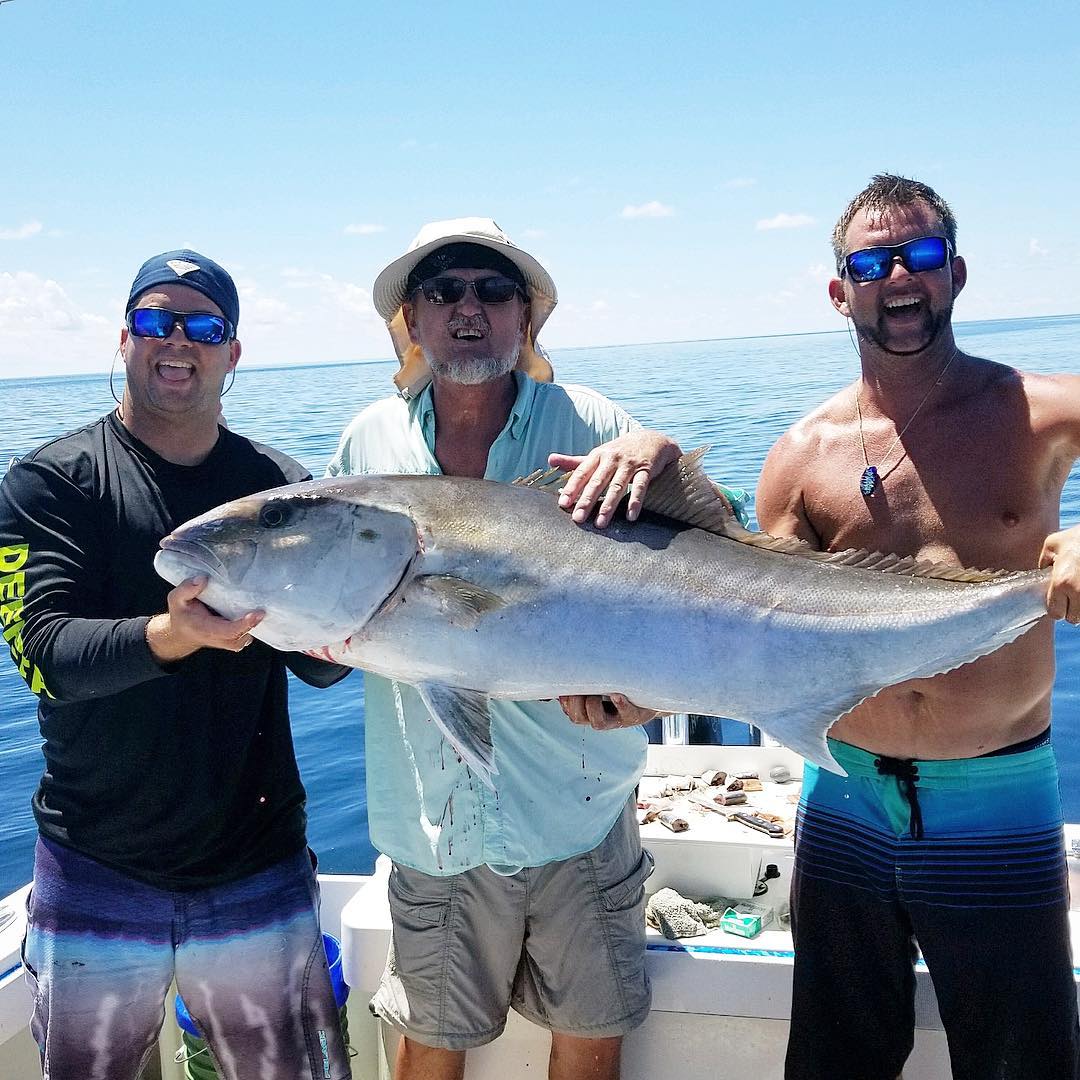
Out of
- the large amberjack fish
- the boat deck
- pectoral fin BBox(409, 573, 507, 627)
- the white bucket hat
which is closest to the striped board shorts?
the boat deck

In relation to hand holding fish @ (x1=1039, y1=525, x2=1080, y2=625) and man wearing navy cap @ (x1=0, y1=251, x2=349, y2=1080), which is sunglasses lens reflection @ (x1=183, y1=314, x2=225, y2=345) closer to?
man wearing navy cap @ (x1=0, y1=251, x2=349, y2=1080)

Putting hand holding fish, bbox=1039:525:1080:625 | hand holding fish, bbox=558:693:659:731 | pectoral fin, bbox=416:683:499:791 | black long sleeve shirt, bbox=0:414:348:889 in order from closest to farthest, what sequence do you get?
hand holding fish, bbox=1039:525:1080:625 → pectoral fin, bbox=416:683:499:791 → hand holding fish, bbox=558:693:659:731 → black long sleeve shirt, bbox=0:414:348:889

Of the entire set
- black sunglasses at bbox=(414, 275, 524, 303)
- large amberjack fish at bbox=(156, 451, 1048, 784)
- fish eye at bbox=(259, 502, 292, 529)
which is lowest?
large amberjack fish at bbox=(156, 451, 1048, 784)

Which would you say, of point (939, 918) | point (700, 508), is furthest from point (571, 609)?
point (939, 918)

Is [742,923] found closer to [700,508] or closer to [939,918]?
[939,918]

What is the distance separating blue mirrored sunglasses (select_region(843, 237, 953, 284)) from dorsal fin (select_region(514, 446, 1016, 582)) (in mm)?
843

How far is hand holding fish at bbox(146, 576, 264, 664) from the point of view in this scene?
246 cm

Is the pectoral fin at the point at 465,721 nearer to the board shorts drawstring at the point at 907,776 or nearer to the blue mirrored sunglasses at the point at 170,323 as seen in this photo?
the board shorts drawstring at the point at 907,776

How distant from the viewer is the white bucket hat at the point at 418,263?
10.9 feet

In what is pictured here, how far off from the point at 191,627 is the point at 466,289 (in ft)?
4.72

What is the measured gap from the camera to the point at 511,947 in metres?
3.14

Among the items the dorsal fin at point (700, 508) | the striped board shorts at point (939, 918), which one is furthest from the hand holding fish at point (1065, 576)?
the striped board shorts at point (939, 918)

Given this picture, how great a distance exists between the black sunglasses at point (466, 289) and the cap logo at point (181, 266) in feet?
2.34

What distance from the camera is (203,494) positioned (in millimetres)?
2975
